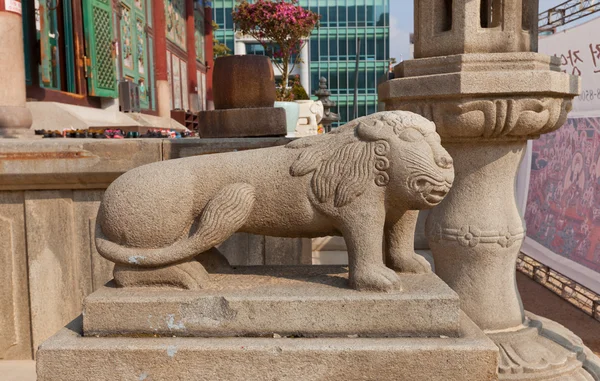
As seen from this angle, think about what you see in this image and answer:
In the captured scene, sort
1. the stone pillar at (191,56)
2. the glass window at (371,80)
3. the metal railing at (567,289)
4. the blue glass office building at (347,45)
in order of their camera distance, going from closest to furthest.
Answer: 1. the metal railing at (567,289)
2. the stone pillar at (191,56)
3. the glass window at (371,80)
4. the blue glass office building at (347,45)

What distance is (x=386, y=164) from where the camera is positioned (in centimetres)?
166

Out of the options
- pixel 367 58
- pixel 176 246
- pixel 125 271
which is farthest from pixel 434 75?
pixel 367 58

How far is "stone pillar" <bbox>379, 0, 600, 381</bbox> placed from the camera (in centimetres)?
217

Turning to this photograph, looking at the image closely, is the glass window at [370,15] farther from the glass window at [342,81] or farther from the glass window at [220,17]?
the glass window at [220,17]

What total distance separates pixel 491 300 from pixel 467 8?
4.29ft

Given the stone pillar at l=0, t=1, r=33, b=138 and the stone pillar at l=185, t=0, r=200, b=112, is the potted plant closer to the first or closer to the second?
the stone pillar at l=0, t=1, r=33, b=138

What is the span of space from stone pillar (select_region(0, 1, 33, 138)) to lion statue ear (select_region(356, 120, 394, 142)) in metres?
3.98

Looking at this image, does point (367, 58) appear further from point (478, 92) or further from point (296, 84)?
point (478, 92)

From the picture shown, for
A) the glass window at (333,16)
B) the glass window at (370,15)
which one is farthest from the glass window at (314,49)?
the glass window at (370,15)

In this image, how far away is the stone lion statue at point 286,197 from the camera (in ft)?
5.48

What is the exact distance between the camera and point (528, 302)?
4.88 meters

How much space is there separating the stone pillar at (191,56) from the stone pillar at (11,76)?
11.5m

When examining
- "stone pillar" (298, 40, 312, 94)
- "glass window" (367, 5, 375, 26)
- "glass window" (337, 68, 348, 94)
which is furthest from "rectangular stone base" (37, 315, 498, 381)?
"glass window" (367, 5, 375, 26)

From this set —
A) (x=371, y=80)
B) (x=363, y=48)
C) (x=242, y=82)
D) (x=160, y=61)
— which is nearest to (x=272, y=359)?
(x=242, y=82)
